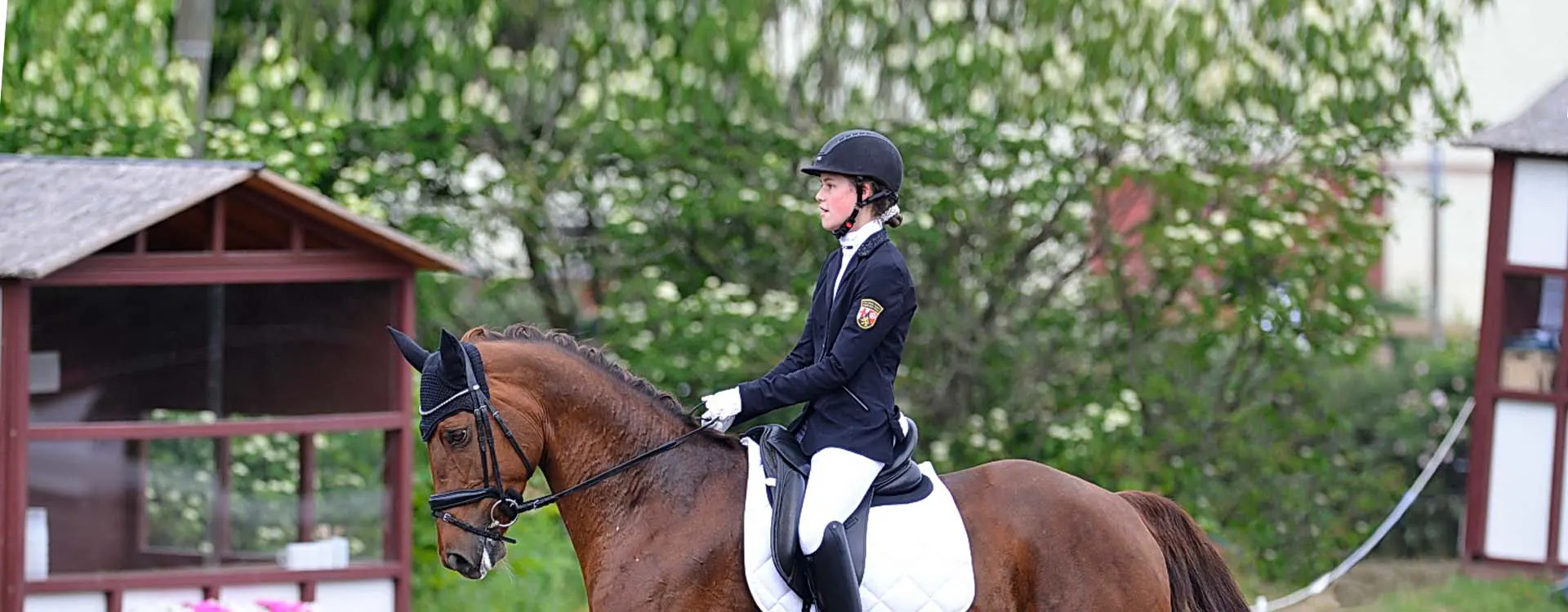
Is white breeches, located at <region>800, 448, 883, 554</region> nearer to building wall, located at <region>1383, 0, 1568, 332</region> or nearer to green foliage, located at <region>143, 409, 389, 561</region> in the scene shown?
green foliage, located at <region>143, 409, 389, 561</region>

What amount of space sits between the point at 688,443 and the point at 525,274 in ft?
21.6

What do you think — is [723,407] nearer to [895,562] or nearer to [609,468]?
[609,468]

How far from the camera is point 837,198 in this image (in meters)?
4.76

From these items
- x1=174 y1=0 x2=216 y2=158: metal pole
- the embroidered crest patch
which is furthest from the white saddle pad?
x1=174 y1=0 x2=216 y2=158: metal pole

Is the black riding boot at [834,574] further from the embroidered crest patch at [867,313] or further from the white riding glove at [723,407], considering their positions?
the embroidered crest patch at [867,313]

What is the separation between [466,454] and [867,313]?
45.0 inches

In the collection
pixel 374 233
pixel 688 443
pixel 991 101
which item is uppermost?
pixel 991 101

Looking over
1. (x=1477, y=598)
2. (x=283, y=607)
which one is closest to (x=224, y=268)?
(x=283, y=607)

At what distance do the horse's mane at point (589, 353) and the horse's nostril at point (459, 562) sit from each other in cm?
63

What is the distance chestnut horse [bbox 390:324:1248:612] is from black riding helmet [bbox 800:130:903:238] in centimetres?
81

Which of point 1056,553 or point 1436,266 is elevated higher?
point 1436,266

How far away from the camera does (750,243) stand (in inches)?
438

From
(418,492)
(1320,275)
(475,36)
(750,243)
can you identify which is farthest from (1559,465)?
(475,36)

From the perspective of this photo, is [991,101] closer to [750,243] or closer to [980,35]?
[980,35]
